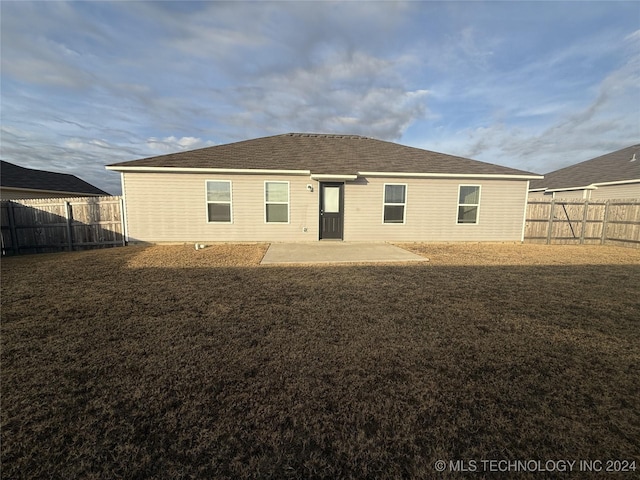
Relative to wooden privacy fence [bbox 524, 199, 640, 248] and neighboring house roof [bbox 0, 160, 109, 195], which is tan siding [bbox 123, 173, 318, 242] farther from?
neighboring house roof [bbox 0, 160, 109, 195]

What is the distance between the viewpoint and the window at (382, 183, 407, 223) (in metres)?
11.1

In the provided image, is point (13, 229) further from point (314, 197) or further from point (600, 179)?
point (600, 179)

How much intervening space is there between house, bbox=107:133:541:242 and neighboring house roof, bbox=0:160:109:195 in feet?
35.2

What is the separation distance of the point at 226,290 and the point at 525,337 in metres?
4.84

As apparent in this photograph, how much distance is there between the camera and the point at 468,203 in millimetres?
11508

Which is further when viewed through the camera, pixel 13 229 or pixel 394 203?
pixel 394 203

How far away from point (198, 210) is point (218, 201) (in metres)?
0.85

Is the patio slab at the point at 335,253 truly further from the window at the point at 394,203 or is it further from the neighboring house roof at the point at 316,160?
the neighboring house roof at the point at 316,160

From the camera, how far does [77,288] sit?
18.0ft

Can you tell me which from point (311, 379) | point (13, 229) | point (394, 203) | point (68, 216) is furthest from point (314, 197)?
point (13, 229)

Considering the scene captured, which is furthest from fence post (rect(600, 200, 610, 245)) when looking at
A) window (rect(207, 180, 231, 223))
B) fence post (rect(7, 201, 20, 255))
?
fence post (rect(7, 201, 20, 255))

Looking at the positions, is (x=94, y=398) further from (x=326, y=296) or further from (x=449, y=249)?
(x=449, y=249)

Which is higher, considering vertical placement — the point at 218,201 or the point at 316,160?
the point at 316,160

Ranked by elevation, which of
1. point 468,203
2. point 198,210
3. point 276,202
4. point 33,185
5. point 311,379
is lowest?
point 311,379
